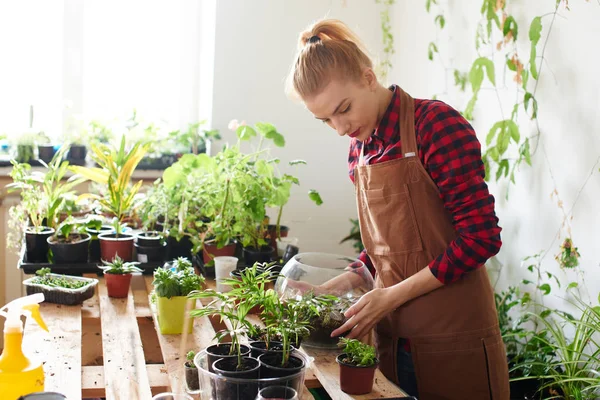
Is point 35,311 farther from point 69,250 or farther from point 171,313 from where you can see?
point 69,250

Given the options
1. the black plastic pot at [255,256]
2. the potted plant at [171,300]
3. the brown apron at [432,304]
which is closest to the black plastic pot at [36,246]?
the black plastic pot at [255,256]

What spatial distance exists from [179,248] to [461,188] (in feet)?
4.76

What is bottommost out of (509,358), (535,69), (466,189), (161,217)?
(509,358)

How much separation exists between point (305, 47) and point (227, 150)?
1.14 meters

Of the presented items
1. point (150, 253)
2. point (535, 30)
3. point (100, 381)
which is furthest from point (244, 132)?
point (100, 381)

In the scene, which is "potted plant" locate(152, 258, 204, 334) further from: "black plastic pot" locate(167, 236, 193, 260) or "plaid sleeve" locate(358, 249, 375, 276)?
"black plastic pot" locate(167, 236, 193, 260)

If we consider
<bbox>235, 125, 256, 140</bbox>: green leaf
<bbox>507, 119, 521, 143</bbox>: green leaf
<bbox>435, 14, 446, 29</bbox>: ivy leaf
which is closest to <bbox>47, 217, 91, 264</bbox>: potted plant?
<bbox>235, 125, 256, 140</bbox>: green leaf

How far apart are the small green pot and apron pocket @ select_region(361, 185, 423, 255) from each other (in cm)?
59

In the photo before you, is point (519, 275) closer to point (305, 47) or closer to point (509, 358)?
point (509, 358)

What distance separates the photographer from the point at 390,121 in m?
1.98

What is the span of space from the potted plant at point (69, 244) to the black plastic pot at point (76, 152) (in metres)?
1.26

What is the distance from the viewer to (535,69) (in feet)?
8.77

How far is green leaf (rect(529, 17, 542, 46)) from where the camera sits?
8.61 ft

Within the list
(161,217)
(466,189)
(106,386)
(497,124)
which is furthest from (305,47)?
(161,217)
